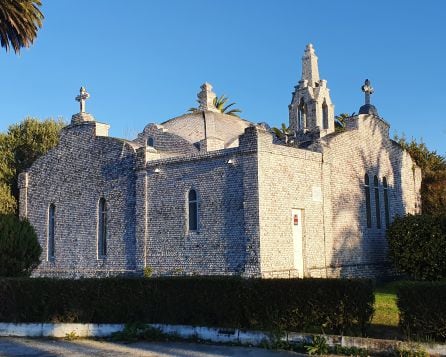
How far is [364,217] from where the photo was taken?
78.1ft

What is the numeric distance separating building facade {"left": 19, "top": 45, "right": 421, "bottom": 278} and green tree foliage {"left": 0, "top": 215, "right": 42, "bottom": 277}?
547cm

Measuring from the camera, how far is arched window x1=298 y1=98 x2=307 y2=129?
2568 cm

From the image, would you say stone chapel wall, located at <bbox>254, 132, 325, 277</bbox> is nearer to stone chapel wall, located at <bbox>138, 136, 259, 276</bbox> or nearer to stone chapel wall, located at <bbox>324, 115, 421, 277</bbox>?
stone chapel wall, located at <bbox>138, 136, 259, 276</bbox>

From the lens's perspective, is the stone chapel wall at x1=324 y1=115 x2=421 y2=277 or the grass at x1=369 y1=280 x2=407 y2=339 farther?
the stone chapel wall at x1=324 y1=115 x2=421 y2=277

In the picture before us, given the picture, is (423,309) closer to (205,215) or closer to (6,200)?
(205,215)

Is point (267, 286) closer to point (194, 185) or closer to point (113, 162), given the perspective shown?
point (194, 185)

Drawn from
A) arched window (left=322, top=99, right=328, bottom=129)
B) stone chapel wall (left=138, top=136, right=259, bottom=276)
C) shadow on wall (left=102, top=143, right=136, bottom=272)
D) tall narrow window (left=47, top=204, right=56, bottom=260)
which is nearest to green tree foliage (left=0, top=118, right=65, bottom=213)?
tall narrow window (left=47, top=204, right=56, bottom=260)

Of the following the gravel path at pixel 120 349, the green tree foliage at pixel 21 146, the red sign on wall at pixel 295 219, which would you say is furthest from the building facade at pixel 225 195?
the gravel path at pixel 120 349

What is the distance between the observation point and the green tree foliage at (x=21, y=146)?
32344 millimetres

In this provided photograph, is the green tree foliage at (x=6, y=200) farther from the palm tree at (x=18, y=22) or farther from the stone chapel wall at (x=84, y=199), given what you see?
the palm tree at (x=18, y=22)

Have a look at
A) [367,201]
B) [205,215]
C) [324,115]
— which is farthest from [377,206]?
[205,215]

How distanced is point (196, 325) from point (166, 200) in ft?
31.8

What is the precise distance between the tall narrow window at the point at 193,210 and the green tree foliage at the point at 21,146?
575 inches

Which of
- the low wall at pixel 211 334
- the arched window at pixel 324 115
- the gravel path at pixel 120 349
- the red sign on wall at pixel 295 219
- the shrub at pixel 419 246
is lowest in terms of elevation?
the gravel path at pixel 120 349
